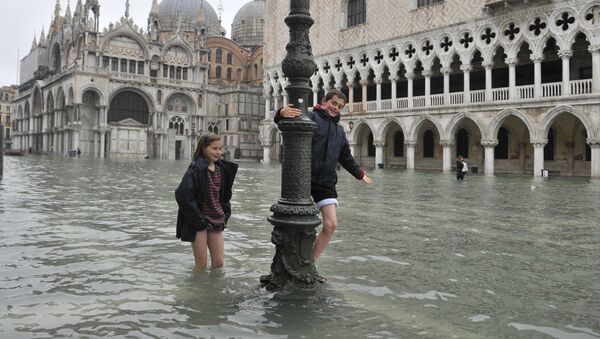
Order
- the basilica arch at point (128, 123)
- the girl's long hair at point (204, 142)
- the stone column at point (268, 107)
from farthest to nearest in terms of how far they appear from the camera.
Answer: the basilica arch at point (128, 123), the stone column at point (268, 107), the girl's long hair at point (204, 142)

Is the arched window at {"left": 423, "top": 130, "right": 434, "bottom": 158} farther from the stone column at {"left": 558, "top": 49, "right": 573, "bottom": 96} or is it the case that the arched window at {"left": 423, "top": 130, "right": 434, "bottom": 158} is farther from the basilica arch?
the basilica arch

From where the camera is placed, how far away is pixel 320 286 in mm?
4410

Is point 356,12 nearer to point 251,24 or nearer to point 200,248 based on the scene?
point 200,248

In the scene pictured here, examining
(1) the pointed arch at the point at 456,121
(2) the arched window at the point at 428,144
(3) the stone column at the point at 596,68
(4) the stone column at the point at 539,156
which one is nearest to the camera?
(3) the stone column at the point at 596,68

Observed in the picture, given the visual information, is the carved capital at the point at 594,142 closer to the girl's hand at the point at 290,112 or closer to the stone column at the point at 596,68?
the stone column at the point at 596,68

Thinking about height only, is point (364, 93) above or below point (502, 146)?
above

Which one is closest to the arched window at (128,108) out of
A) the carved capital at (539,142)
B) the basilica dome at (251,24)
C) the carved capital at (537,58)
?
the basilica dome at (251,24)

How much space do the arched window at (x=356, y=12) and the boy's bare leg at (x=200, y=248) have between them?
114 feet

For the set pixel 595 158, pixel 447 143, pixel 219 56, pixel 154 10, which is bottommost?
pixel 595 158

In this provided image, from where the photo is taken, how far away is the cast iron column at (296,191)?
4227mm

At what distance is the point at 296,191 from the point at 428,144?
33141mm

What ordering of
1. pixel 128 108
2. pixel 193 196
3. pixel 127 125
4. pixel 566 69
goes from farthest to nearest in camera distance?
1. pixel 128 108
2. pixel 127 125
3. pixel 566 69
4. pixel 193 196

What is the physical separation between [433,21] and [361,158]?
12.8 metres

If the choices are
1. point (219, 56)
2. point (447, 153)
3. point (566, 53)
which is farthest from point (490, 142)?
point (219, 56)
